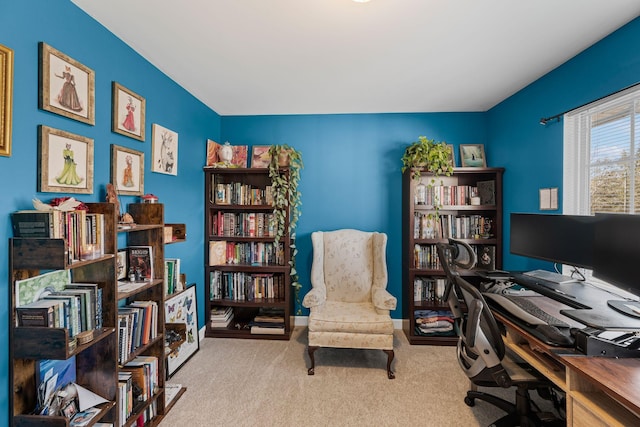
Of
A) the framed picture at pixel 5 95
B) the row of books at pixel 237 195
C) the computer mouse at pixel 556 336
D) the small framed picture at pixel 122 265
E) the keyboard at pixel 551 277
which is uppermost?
the framed picture at pixel 5 95

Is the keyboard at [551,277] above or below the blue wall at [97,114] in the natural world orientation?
below

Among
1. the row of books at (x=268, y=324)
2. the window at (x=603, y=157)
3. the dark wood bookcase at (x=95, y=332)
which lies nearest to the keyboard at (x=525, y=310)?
the window at (x=603, y=157)

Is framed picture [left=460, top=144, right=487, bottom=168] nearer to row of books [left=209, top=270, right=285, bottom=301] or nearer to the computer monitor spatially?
the computer monitor

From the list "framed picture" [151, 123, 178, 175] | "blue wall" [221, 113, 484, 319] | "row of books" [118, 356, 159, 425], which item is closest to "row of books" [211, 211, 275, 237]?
"blue wall" [221, 113, 484, 319]

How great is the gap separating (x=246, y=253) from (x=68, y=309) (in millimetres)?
1942

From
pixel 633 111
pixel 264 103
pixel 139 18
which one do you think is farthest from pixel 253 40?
pixel 633 111

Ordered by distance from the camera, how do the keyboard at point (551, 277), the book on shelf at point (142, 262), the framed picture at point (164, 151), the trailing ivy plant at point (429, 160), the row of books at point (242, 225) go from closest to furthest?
1. the book on shelf at point (142, 262)
2. the keyboard at point (551, 277)
3. the framed picture at point (164, 151)
4. the trailing ivy plant at point (429, 160)
5. the row of books at point (242, 225)

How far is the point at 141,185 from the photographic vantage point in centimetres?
211

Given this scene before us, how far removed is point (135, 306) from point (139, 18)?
1810 mm

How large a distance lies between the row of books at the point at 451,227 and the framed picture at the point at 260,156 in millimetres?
1889

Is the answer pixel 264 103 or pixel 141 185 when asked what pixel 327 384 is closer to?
pixel 141 185

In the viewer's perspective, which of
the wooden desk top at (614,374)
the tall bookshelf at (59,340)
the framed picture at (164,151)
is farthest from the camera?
the framed picture at (164,151)

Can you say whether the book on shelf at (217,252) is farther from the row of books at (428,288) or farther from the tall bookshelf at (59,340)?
the row of books at (428,288)

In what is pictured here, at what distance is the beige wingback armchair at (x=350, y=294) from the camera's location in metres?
2.42
